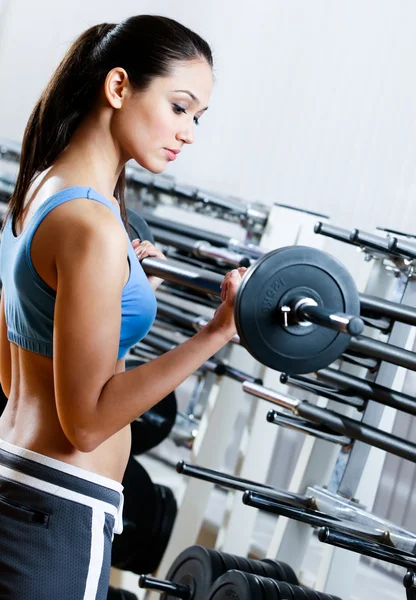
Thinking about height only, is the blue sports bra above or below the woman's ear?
below

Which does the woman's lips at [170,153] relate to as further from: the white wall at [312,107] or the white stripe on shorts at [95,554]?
the white wall at [312,107]

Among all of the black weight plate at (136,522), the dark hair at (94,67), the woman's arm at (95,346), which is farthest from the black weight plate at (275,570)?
the dark hair at (94,67)

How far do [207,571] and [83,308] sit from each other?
107cm

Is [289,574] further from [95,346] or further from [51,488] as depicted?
[95,346]

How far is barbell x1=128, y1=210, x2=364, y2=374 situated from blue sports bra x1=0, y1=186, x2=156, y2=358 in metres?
0.15

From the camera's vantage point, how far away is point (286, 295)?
1322 millimetres

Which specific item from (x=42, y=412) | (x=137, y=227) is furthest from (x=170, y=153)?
(x=137, y=227)

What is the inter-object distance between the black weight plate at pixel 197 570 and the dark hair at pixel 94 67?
1000 millimetres

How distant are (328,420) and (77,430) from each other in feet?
2.70

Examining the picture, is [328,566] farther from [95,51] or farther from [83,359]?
[95,51]

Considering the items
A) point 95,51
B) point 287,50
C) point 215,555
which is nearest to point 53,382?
point 95,51

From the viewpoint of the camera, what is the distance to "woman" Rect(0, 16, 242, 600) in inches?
45.9

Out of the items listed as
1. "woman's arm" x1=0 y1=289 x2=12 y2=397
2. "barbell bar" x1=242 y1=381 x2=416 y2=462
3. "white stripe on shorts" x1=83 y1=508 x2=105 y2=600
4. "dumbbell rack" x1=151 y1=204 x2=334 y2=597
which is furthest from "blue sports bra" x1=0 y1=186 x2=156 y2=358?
"dumbbell rack" x1=151 y1=204 x2=334 y2=597

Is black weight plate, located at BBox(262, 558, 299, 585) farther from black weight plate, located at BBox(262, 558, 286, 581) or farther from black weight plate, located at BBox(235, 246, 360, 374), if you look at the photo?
black weight plate, located at BBox(235, 246, 360, 374)
